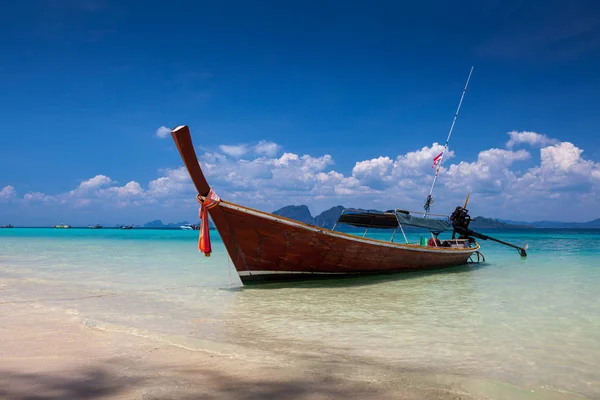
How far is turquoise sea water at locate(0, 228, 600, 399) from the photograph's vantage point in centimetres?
459

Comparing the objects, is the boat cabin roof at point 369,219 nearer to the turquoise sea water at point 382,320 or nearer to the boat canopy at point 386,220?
the boat canopy at point 386,220

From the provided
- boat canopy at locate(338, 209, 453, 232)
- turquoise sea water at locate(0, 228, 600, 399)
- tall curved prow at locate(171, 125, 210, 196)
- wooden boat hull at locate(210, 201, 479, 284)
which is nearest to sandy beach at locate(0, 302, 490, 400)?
turquoise sea water at locate(0, 228, 600, 399)

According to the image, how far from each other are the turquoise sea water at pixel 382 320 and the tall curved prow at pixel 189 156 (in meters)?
2.46

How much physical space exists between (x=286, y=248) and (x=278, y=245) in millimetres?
224

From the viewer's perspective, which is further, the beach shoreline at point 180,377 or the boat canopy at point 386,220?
the boat canopy at point 386,220

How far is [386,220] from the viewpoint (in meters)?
14.9

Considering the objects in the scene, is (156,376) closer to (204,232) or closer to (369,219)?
(204,232)

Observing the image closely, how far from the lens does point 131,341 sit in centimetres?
511

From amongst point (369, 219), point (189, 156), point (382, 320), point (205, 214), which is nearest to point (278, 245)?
point (205, 214)

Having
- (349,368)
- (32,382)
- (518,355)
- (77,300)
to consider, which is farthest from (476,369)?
(77,300)

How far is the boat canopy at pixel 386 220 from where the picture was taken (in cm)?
1407

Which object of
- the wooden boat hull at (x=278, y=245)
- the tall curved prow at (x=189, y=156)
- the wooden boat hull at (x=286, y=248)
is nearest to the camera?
the tall curved prow at (x=189, y=156)

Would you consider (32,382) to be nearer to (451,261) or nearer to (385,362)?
(385,362)

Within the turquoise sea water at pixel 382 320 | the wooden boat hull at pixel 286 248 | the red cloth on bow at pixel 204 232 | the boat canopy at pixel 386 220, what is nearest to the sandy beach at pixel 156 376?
the turquoise sea water at pixel 382 320
